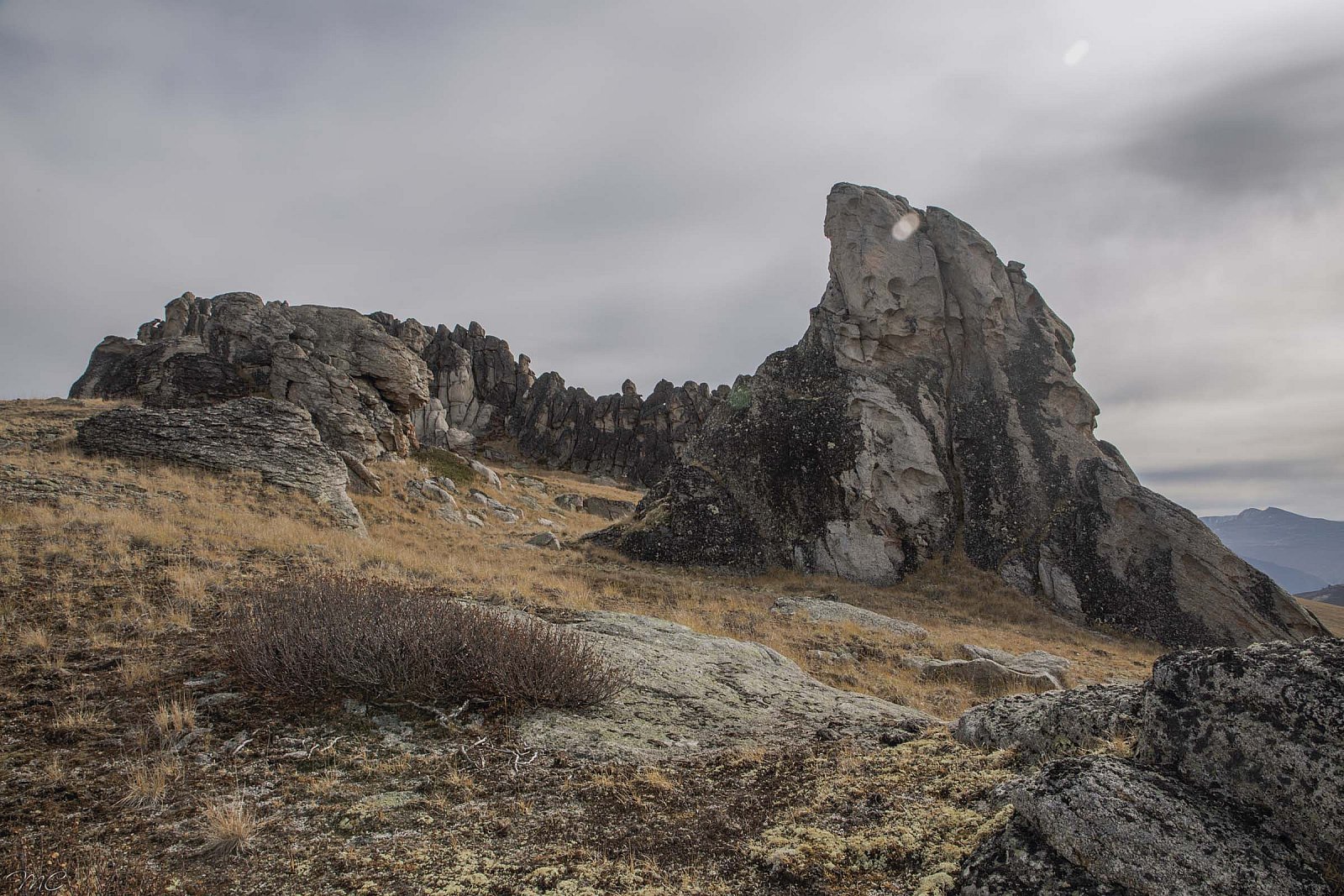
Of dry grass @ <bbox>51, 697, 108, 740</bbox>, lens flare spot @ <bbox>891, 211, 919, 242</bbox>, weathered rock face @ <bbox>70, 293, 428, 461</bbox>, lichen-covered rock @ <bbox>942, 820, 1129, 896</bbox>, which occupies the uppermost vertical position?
lens flare spot @ <bbox>891, 211, 919, 242</bbox>

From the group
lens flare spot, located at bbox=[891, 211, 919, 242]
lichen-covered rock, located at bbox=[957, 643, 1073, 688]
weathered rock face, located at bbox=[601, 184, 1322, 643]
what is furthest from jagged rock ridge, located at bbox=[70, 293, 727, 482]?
lichen-covered rock, located at bbox=[957, 643, 1073, 688]

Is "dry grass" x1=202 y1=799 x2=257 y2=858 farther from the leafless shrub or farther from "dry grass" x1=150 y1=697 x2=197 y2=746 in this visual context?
the leafless shrub

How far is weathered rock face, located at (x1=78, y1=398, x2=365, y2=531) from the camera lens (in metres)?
18.1

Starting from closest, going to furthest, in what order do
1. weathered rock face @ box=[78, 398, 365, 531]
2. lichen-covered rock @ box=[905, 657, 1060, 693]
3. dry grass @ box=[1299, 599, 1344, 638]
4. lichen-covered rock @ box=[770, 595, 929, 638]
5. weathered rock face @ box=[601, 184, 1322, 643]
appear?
lichen-covered rock @ box=[905, 657, 1060, 693]
lichen-covered rock @ box=[770, 595, 929, 638]
weathered rock face @ box=[78, 398, 365, 531]
weathered rock face @ box=[601, 184, 1322, 643]
dry grass @ box=[1299, 599, 1344, 638]

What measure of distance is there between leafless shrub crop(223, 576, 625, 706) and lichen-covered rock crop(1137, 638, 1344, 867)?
445cm

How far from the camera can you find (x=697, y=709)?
20.8 feet

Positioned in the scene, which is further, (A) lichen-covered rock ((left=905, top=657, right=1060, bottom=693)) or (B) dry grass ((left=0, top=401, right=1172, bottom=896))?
(A) lichen-covered rock ((left=905, top=657, right=1060, bottom=693))

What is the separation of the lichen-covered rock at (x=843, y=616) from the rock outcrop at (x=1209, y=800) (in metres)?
11.6

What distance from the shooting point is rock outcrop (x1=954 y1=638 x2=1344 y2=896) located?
8.00 ft

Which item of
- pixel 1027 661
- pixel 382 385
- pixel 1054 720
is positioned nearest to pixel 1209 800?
pixel 1054 720

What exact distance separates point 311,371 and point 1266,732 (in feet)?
97.7

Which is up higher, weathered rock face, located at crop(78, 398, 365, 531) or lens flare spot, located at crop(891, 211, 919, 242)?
lens flare spot, located at crop(891, 211, 919, 242)

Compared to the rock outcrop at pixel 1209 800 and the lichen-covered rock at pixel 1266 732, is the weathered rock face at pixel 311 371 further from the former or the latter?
the lichen-covered rock at pixel 1266 732

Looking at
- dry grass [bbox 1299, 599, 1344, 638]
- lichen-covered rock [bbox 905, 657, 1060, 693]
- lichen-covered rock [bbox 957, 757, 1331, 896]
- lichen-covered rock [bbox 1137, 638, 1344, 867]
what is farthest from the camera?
dry grass [bbox 1299, 599, 1344, 638]
